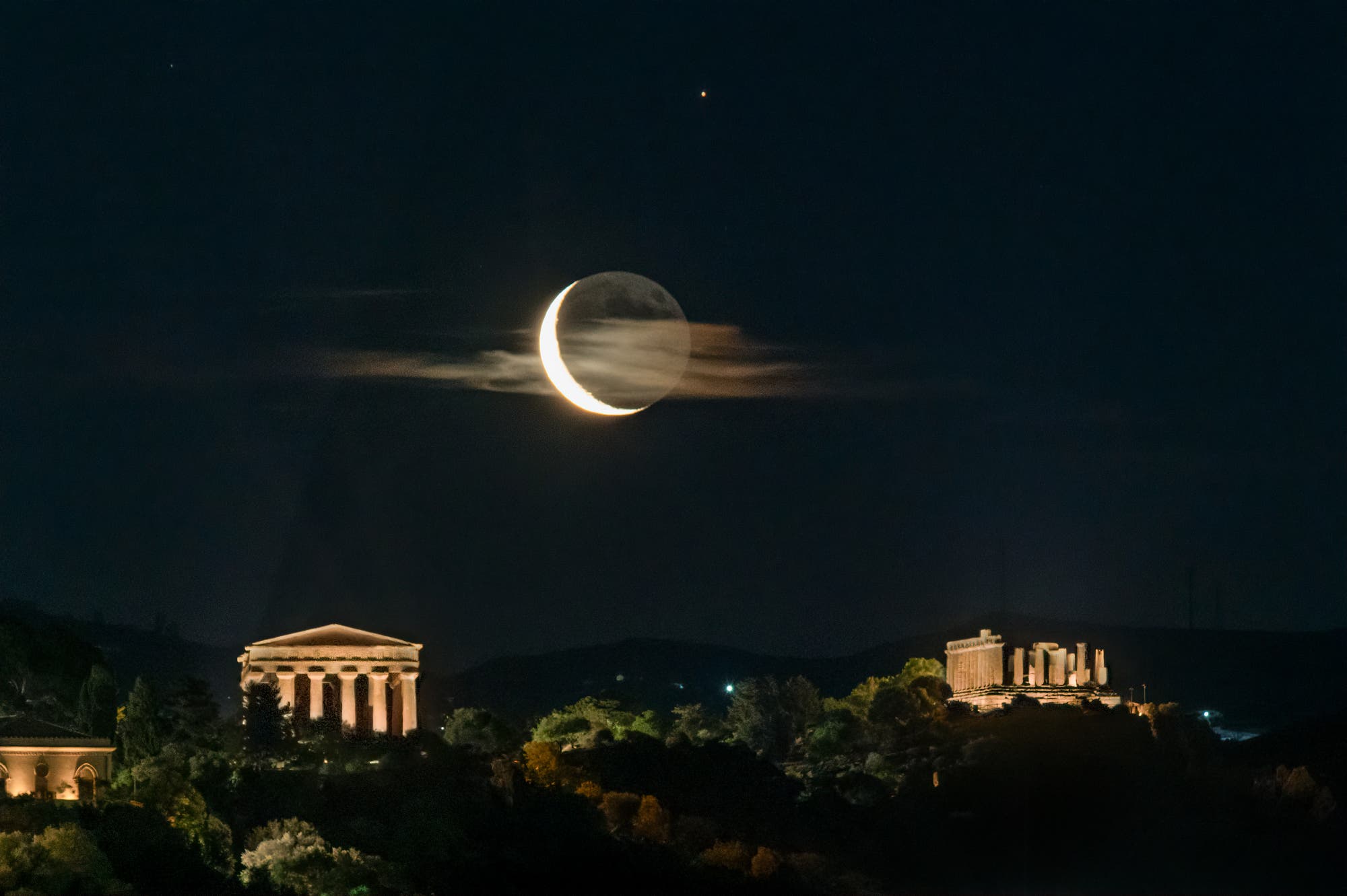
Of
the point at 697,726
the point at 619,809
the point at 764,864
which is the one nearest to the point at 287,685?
the point at 697,726

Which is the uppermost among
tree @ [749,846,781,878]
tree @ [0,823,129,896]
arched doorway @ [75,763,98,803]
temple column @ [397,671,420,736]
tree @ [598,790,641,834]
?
temple column @ [397,671,420,736]

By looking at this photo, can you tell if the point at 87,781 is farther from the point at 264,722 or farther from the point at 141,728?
the point at 264,722

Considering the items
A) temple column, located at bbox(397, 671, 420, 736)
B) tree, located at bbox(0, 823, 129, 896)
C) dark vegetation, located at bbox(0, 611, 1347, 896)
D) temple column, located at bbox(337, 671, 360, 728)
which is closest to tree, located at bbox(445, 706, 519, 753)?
dark vegetation, located at bbox(0, 611, 1347, 896)

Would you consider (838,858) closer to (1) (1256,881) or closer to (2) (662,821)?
(2) (662,821)

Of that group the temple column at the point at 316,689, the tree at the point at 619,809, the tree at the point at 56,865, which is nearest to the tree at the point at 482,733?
the temple column at the point at 316,689

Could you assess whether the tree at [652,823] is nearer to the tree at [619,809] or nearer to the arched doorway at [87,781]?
the tree at [619,809]

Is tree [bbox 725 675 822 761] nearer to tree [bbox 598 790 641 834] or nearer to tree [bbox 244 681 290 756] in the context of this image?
tree [bbox 244 681 290 756]
